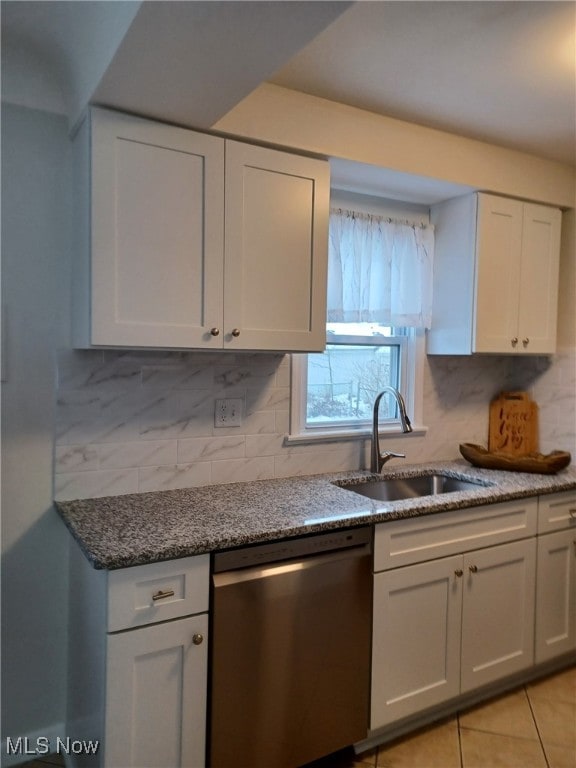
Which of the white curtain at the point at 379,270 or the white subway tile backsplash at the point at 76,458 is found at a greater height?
the white curtain at the point at 379,270

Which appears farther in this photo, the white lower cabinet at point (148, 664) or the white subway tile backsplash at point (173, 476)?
the white subway tile backsplash at point (173, 476)

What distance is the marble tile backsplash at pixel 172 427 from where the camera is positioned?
1.94 meters

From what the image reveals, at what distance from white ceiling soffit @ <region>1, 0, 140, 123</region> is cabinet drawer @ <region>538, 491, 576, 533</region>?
2288 mm

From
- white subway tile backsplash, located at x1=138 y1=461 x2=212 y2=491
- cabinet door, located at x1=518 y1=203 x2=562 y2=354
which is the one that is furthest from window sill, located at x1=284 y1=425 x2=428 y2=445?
cabinet door, located at x1=518 y1=203 x2=562 y2=354

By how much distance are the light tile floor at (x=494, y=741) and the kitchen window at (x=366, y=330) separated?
1215 millimetres

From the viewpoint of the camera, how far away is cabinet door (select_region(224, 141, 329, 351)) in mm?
1881

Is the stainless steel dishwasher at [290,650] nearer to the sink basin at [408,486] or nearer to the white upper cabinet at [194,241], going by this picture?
the sink basin at [408,486]

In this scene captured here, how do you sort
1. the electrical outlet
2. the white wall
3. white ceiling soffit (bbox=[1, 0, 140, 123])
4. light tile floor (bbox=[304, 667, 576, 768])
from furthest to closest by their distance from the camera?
the electrical outlet < light tile floor (bbox=[304, 667, 576, 768]) < the white wall < white ceiling soffit (bbox=[1, 0, 140, 123])

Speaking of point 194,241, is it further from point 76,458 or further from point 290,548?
point 290,548

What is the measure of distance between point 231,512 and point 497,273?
171 cm

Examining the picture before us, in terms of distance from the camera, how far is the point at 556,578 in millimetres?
2439

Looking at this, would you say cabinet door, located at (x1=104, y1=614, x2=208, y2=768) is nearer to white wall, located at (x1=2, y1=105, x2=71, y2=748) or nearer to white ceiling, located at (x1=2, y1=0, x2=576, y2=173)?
white wall, located at (x1=2, y1=105, x2=71, y2=748)

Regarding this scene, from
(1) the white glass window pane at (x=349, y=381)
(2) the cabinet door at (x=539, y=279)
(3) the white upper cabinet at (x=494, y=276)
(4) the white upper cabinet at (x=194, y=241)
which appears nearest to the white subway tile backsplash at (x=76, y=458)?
(4) the white upper cabinet at (x=194, y=241)

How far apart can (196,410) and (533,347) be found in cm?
173
